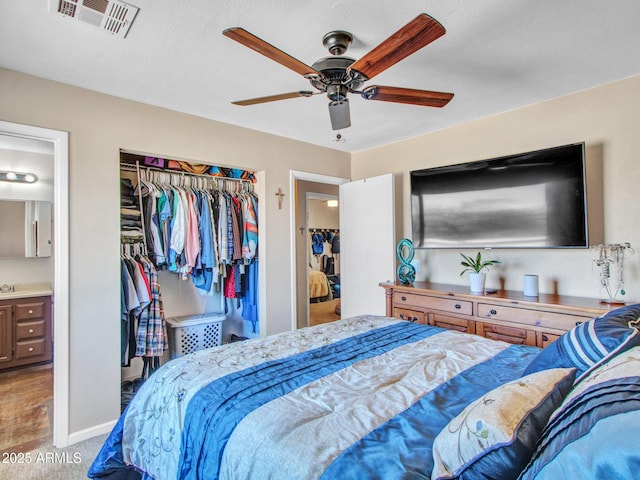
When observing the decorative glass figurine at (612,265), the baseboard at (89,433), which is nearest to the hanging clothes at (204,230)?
the baseboard at (89,433)

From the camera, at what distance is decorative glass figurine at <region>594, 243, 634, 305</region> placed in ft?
7.81

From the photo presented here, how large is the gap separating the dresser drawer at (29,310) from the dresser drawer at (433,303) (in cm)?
370

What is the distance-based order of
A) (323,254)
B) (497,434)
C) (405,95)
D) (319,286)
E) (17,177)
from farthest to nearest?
(323,254), (319,286), (17,177), (405,95), (497,434)

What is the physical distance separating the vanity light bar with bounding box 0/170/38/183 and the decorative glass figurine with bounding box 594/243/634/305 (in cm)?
541

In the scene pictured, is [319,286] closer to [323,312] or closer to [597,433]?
[323,312]

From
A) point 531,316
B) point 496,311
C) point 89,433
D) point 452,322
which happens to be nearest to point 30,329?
point 89,433

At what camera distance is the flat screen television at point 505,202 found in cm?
251

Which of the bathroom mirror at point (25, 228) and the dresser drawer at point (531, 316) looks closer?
the dresser drawer at point (531, 316)

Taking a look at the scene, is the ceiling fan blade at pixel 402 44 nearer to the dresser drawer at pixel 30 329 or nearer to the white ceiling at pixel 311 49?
the white ceiling at pixel 311 49

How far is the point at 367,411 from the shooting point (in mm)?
1125

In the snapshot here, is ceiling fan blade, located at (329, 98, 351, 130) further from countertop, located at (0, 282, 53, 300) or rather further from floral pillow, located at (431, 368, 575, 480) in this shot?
countertop, located at (0, 282, 53, 300)

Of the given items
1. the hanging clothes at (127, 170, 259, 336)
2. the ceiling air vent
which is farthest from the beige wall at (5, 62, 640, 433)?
the ceiling air vent

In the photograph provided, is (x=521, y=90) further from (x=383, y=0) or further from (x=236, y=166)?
(x=236, y=166)

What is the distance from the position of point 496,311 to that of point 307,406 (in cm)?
196
